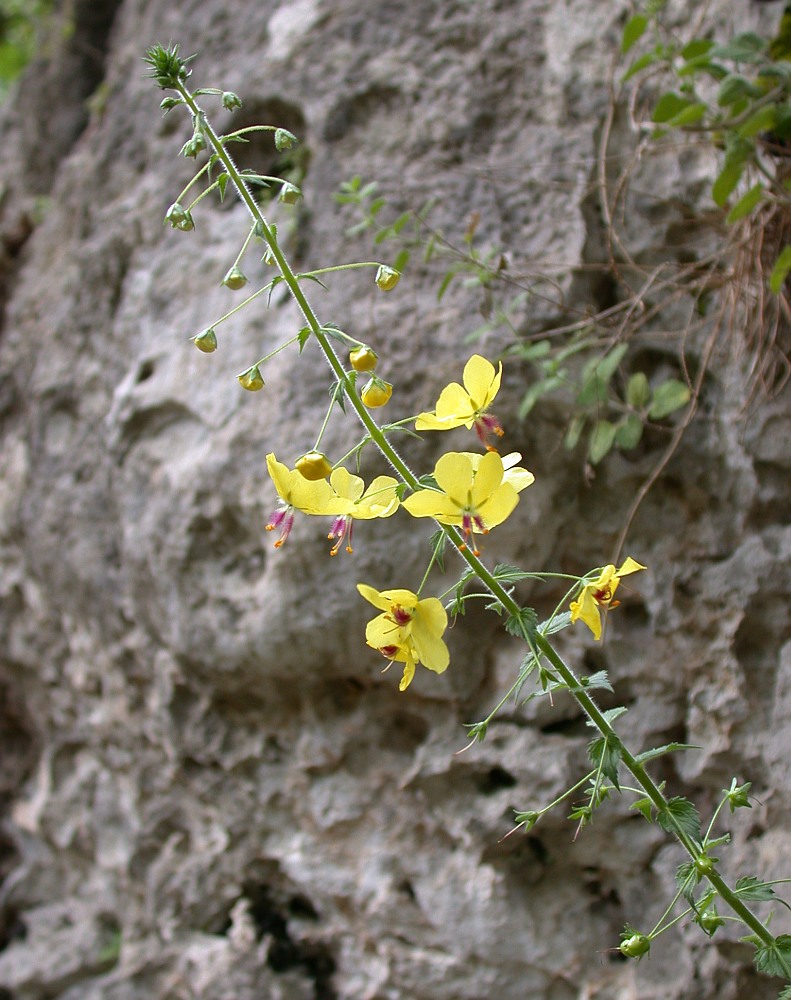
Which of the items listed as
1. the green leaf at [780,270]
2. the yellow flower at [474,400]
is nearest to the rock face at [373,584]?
the green leaf at [780,270]

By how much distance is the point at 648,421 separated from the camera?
72.5 inches

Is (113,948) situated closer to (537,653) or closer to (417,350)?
(417,350)

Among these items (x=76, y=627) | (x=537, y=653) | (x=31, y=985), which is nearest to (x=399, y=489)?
(x=537, y=653)

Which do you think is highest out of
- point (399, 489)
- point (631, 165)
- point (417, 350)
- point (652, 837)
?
point (399, 489)

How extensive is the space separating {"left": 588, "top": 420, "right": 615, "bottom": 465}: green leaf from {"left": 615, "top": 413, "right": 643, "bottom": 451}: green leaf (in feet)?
0.05

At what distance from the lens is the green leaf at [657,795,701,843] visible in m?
1.11

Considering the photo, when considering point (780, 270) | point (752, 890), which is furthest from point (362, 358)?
point (780, 270)

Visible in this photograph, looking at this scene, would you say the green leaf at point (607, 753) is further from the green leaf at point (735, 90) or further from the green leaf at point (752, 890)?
the green leaf at point (735, 90)

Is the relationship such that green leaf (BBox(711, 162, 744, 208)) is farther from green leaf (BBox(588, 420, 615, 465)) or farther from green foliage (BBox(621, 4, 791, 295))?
green leaf (BBox(588, 420, 615, 465))

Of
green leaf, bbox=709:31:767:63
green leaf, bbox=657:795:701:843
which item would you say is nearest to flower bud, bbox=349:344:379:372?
green leaf, bbox=657:795:701:843

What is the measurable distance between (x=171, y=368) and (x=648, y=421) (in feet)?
3.86

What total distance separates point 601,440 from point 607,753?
2.70ft

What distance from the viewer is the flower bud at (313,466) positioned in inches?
41.0

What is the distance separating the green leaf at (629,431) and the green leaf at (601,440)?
0.02 meters
